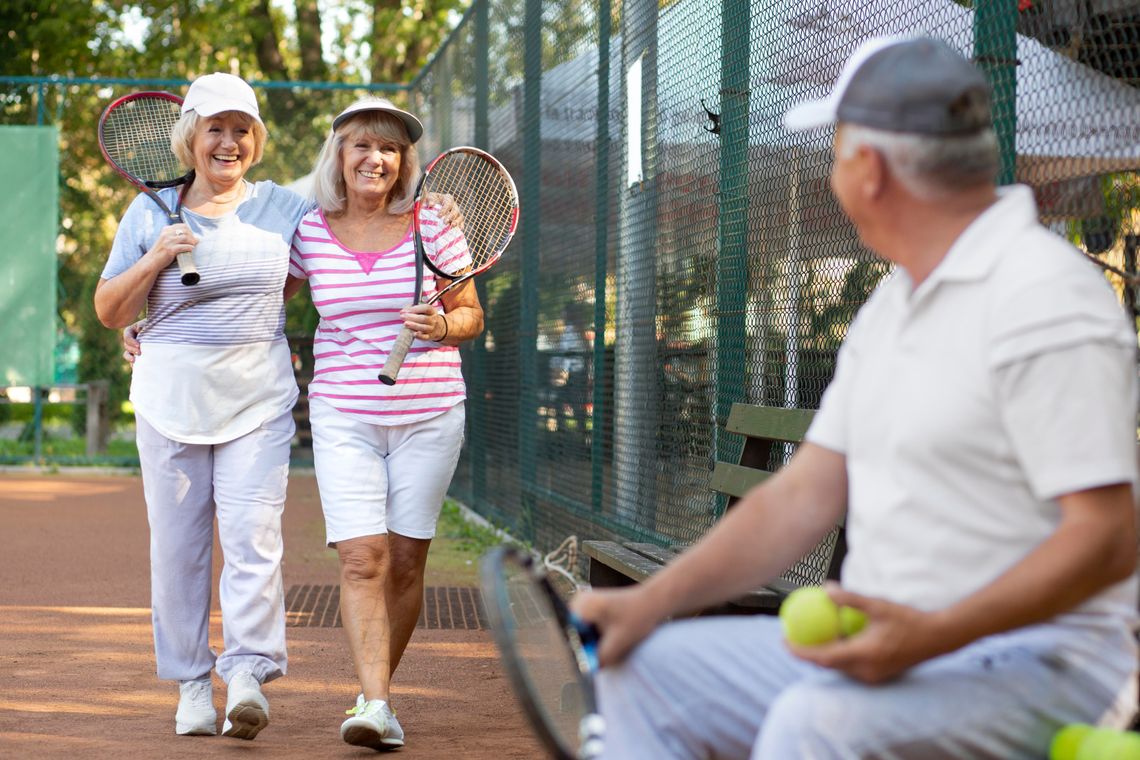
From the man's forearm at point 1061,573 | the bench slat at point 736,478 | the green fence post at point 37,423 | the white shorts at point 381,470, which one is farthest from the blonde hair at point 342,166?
the green fence post at point 37,423

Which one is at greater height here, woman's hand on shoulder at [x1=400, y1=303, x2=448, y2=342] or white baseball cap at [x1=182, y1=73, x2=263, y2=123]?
white baseball cap at [x1=182, y1=73, x2=263, y2=123]

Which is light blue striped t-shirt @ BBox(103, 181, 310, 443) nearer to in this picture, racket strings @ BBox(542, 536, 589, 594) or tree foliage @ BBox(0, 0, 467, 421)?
racket strings @ BBox(542, 536, 589, 594)

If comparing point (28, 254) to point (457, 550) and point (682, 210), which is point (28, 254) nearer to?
point (457, 550)

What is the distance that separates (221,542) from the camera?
4.59m

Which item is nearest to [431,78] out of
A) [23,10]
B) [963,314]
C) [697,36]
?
[23,10]

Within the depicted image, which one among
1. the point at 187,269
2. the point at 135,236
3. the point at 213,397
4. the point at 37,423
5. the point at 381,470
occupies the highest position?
the point at 135,236

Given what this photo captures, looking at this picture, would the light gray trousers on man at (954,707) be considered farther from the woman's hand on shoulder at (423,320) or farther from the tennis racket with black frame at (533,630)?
the woman's hand on shoulder at (423,320)

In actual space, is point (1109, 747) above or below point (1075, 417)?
below

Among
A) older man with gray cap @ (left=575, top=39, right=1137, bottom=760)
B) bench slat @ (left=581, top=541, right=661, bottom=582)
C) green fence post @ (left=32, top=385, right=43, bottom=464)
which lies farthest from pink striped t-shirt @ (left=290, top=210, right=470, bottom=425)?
green fence post @ (left=32, top=385, right=43, bottom=464)

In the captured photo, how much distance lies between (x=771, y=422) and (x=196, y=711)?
1917 mm

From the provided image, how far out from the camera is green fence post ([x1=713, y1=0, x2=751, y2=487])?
5121mm

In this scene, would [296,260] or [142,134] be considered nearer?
[296,260]

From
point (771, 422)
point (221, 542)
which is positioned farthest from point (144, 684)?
point (771, 422)

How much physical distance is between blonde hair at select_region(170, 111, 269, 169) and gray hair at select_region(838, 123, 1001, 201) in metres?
2.80
